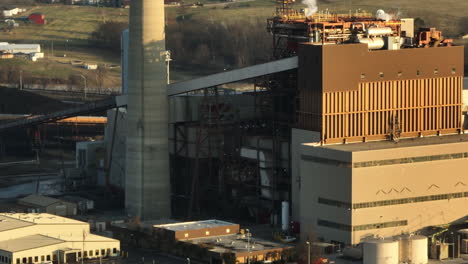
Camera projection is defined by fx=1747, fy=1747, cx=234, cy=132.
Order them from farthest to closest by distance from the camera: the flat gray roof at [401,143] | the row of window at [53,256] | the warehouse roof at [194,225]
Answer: the flat gray roof at [401,143] < the warehouse roof at [194,225] < the row of window at [53,256]

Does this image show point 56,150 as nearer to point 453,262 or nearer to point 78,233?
point 78,233

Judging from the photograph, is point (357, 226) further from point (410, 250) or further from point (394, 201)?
point (410, 250)

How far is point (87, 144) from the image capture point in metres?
154

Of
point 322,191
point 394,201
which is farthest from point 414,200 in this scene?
point 322,191

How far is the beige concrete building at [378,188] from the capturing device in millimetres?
122438

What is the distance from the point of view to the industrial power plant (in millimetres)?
122688

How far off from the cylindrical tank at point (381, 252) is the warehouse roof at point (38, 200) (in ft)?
107

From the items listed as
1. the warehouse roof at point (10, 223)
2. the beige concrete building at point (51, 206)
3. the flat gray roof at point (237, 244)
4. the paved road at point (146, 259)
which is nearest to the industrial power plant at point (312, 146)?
the flat gray roof at point (237, 244)

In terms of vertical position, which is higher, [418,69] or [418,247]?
[418,69]

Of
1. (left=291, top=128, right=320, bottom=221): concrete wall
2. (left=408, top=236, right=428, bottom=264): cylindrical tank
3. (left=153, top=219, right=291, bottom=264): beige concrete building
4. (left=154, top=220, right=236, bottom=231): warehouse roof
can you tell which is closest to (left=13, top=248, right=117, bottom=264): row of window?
(left=153, top=219, right=291, bottom=264): beige concrete building

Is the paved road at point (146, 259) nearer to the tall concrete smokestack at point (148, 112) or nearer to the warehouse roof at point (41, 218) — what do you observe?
the warehouse roof at point (41, 218)

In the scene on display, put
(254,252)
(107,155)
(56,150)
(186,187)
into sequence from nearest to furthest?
(254,252)
(186,187)
(107,155)
(56,150)

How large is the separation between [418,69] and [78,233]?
94.8ft

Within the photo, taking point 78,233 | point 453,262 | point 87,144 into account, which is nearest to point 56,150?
point 87,144
